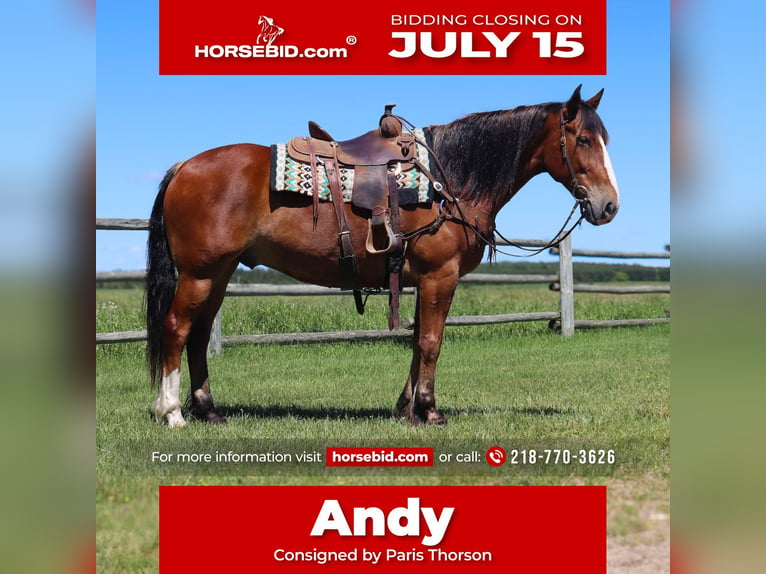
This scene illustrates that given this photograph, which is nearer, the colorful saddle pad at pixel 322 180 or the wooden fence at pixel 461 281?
the colorful saddle pad at pixel 322 180

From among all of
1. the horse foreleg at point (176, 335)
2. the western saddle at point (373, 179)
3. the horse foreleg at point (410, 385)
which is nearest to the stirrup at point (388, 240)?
the western saddle at point (373, 179)

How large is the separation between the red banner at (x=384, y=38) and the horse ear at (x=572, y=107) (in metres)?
0.99

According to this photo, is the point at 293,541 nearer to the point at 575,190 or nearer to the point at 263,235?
the point at 263,235

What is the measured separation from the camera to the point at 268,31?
4203 millimetres

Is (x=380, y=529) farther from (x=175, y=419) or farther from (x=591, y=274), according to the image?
(x=591, y=274)

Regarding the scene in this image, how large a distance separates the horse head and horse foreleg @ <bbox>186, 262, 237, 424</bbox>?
2626mm

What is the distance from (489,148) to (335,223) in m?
1.31

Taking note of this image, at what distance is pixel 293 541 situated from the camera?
3.01m

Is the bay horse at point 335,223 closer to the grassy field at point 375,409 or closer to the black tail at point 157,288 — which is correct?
the black tail at point 157,288

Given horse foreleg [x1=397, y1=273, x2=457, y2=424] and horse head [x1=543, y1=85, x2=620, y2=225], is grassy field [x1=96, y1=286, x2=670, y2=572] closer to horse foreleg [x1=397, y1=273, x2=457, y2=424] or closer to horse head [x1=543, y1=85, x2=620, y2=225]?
horse foreleg [x1=397, y1=273, x2=457, y2=424]

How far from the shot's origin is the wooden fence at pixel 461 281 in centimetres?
899

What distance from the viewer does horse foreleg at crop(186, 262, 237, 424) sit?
5699mm
